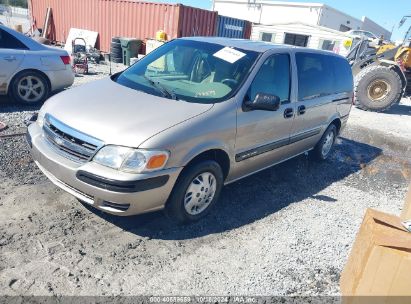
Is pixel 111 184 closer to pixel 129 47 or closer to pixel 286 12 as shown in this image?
pixel 129 47

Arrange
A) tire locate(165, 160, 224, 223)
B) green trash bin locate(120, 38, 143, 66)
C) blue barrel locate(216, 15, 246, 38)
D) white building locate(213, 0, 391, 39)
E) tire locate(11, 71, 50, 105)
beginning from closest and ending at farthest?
1. tire locate(165, 160, 224, 223)
2. tire locate(11, 71, 50, 105)
3. green trash bin locate(120, 38, 143, 66)
4. blue barrel locate(216, 15, 246, 38)
5. white building locate(213, 0, 391, 39)

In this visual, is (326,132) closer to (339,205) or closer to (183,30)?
(339,205)

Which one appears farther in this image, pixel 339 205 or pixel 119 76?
pixel 339 205

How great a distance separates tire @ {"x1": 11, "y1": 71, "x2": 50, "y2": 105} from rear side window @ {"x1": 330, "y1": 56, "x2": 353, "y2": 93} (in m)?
5.22

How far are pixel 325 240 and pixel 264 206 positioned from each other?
79 centimetres

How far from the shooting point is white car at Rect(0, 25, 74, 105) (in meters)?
6.05

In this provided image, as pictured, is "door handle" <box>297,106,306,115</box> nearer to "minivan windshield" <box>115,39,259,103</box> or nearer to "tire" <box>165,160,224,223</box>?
"minivan windshield" <box>115,39,259,103</box>

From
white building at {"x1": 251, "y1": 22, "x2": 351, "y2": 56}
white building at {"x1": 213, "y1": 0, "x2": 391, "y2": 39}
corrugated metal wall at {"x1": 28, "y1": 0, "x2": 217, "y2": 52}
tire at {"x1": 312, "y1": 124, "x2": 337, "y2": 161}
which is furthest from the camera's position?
white building at {"x1": 213, "y1": 0, "x2": 391, "y2": 39}

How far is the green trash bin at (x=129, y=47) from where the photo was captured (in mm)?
14656

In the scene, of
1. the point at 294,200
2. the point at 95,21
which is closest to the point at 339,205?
the point at 294,200

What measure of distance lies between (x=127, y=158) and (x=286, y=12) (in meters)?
35.7

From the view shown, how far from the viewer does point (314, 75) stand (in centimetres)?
480

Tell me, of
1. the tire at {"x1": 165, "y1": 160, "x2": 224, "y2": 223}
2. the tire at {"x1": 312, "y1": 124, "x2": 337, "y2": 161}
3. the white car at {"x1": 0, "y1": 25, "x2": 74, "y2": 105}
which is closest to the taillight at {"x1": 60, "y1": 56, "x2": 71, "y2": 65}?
the white car at {"x1": 0, "y1": 25, "x2": 74, "y2": 105}

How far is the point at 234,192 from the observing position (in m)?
4.35
